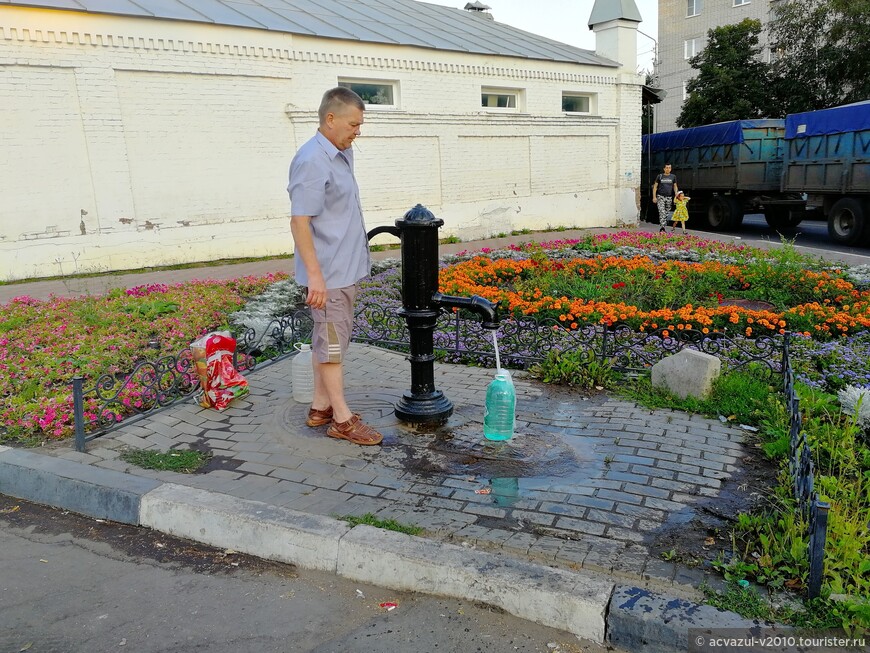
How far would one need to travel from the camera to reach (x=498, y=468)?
150 inches

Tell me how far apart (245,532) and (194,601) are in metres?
0.43

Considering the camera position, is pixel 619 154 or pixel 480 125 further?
pixel 619 154

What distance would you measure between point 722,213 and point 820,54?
9101 millimetres

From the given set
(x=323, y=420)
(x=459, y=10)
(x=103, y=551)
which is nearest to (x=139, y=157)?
(x=323, y=420)

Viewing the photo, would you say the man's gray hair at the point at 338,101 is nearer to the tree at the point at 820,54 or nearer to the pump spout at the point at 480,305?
the pump spout at the point at 480,305

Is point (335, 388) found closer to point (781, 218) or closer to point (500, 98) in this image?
point (500, 98)

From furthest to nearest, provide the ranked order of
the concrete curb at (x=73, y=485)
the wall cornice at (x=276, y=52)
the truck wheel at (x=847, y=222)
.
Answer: the truck wheel at (x=847, y=222) < the wall cornice at (x=276, y=52) < the concrete curb at (x=73, y=485)

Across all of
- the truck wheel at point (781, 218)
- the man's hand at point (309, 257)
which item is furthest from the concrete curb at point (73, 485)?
the truck wheel at point (781, 218)

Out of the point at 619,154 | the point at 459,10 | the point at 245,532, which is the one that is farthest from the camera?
the point at 459,10

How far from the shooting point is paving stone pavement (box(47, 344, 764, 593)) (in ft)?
10.1

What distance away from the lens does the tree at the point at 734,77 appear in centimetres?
2591

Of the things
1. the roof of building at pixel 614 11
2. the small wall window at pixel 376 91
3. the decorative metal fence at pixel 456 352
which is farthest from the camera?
the roof of building at pixel 614 11

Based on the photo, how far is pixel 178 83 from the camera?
12.2 m

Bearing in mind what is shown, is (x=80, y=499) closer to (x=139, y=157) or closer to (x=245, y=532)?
(x=245, y=532)
